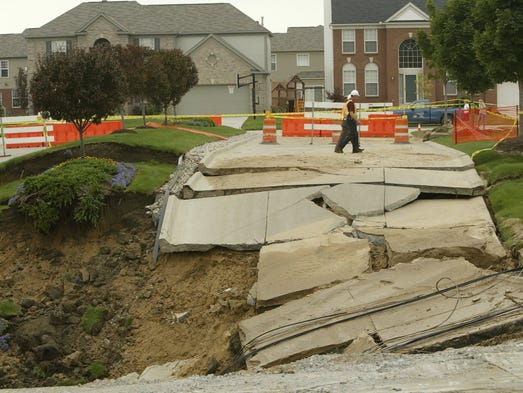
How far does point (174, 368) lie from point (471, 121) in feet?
60.7

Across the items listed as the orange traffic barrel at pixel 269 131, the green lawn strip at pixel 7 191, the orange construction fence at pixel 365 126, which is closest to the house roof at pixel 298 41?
the orange construction fence at pixel 365 126

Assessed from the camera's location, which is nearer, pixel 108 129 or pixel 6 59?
pixel 108 129

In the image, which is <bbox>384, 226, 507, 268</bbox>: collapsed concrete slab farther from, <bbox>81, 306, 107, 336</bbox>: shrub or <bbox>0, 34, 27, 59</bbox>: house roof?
<bbox>0, 34, 27, 59</bbox>: house roof

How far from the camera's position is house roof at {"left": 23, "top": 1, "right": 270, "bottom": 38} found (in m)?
69.1

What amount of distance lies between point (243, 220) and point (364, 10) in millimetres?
52608

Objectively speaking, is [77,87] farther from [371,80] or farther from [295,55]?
[295,55]

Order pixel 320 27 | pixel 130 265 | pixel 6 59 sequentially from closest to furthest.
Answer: pixel 130 265 → pixel 6 59 → pixel 320 27

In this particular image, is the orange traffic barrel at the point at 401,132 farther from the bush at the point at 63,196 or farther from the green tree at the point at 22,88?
the green tree at the point at 22,88

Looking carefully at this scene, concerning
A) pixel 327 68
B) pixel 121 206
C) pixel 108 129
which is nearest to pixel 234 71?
pixel 327 68

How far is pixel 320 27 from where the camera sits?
90062 mm

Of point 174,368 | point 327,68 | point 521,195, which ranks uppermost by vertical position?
point 327,68

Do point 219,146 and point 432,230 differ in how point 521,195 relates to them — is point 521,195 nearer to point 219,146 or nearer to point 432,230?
point 432,230

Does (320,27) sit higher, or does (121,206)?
(320,27)

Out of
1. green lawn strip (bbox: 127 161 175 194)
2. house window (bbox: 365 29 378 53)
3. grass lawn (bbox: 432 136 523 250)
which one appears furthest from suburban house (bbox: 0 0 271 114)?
grass lawn (bbox: 432 136 523 250)
